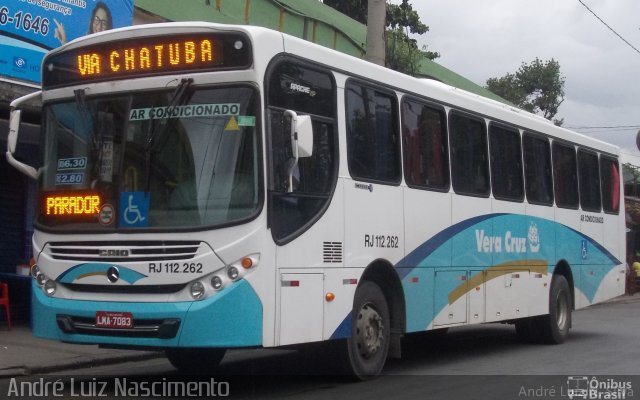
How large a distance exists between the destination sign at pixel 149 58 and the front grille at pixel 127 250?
Result: 5.48ft

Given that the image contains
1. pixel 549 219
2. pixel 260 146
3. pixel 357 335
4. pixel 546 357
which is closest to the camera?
pixel 260 146

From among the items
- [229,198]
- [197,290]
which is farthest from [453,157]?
[197,290]

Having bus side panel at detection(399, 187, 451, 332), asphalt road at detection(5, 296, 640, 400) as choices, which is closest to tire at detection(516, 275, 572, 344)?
asphalt road at detection(5, 296, 640, 400)

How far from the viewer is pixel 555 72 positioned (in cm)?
4684

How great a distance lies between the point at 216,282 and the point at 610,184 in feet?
36.8

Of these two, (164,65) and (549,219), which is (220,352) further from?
(549,219)

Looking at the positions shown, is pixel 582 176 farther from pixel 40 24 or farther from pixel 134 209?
pixel 134 209

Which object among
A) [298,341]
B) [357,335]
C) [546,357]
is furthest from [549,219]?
[298,341]

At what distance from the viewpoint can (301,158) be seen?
366 inches

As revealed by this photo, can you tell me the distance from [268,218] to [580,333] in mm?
10252

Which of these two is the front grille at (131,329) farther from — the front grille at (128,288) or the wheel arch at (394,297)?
the wheel arch at (394,297)

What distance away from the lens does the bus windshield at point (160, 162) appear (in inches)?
340

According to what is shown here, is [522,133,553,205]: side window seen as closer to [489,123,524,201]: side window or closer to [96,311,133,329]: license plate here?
[489,123,524,201]: side window

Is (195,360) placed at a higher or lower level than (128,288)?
lower
